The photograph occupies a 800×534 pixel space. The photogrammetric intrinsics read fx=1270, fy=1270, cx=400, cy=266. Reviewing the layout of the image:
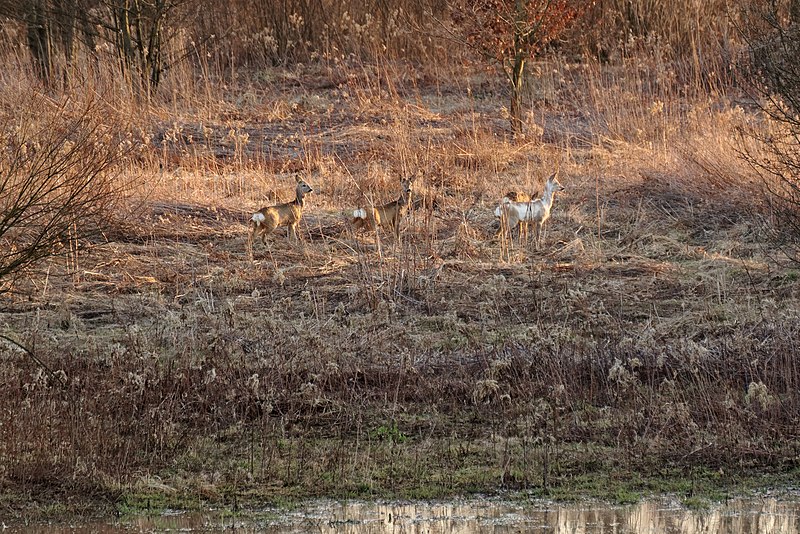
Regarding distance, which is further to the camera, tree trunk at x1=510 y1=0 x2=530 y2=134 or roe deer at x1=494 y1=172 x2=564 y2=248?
tree trunk at x1=510 y1=0 x2=530 y2=134

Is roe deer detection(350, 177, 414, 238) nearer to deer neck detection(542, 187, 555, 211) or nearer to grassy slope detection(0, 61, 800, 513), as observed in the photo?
grassy slope detection(0, 61, 800, 513)

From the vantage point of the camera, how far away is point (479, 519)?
21.8 ft

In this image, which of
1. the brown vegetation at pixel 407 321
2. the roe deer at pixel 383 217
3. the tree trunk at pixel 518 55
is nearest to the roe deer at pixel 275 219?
the brown vegetation at pixel 407 321

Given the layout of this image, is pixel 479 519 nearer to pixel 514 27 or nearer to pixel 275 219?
pixel 275 219

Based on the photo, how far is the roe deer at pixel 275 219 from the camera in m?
13.1

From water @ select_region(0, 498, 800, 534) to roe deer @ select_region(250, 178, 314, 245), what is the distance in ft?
21.4

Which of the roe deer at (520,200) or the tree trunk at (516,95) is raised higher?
the tree trunk at (516,95)

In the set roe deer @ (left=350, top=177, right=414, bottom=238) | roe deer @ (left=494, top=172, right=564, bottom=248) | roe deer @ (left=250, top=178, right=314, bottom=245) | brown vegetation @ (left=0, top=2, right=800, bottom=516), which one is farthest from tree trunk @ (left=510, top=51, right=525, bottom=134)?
roe deer @ (left=250, top=178, right=314, bottom=245)

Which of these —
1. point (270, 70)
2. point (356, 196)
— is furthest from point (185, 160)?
point (270, 70)

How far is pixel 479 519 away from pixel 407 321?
13.0 ft

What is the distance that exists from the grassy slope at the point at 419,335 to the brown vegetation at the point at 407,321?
3 cm

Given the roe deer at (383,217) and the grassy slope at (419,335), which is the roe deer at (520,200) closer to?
the grassy slope at (419,335)

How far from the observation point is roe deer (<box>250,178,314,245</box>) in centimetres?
1314

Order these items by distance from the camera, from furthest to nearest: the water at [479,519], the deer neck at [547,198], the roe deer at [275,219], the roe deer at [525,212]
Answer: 1. the deer neck at [547,198]
2. the roe deer at [275,219]
3. the roe deer at [525,212]
4. the water at [479,519]
